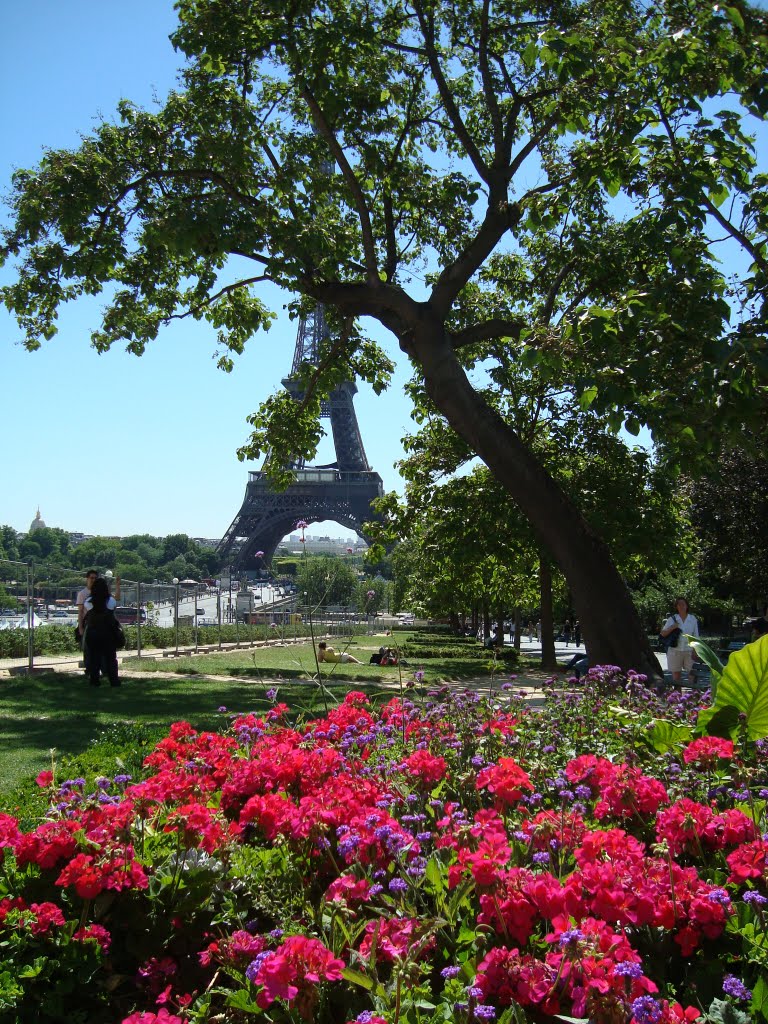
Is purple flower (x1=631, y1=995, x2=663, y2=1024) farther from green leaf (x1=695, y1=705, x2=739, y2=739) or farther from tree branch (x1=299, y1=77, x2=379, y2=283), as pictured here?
tree branch (x1=299, y1=77, x2=379, y2=283)

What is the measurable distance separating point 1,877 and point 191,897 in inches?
24.0

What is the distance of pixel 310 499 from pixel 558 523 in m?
58.2

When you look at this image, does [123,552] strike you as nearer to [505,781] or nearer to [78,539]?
[78,539]

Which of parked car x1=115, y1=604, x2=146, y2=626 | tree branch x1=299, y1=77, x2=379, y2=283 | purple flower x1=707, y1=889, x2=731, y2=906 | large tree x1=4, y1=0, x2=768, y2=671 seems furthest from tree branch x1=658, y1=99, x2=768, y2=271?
parked car x1=115, y1=604, x2=146, y2=626

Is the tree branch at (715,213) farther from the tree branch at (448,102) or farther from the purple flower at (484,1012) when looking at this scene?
the purple flower at (484,1012)

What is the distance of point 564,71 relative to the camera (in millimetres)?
8195

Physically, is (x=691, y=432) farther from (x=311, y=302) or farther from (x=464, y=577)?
(x=464, y=577)

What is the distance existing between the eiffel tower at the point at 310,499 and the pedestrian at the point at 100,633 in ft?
159

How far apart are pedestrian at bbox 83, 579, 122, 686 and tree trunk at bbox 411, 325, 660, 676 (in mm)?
5123

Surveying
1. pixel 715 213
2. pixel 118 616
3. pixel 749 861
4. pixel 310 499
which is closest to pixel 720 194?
pixel 715 213

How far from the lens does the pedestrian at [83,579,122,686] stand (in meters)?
11.8

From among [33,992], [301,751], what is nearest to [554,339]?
[301,751]

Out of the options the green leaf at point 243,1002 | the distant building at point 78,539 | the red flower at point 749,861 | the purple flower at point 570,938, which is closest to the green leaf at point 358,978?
the green leaf at point 243,1002

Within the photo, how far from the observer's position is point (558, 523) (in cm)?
931
